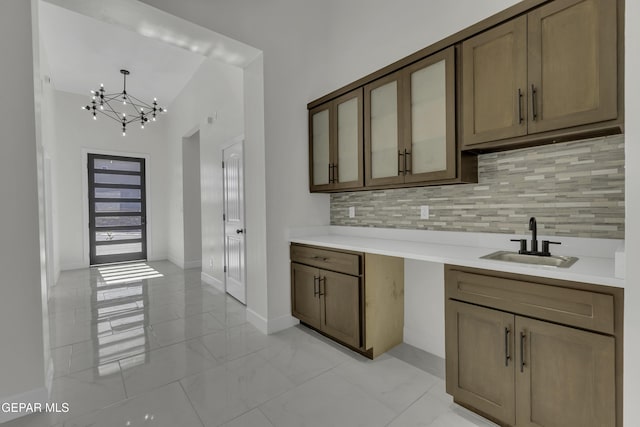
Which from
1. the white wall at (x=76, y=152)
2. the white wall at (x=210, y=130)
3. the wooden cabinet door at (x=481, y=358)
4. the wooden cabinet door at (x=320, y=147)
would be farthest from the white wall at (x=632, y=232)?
the white wall at (x=76, y=152)

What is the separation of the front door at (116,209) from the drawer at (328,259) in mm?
5626

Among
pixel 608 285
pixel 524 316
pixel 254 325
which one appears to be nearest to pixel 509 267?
pixel 524 316

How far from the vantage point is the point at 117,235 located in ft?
22.2

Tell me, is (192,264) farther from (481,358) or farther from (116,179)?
(481,358)

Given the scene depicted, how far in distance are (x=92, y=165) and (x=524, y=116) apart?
7.79 m

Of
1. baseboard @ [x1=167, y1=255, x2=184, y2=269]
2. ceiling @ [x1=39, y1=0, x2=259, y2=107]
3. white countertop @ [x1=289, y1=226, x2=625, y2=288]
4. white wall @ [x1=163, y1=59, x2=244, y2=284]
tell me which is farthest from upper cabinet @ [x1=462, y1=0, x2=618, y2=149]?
baseboard @ [x1=167, y1=255, x2=184, y2=269]

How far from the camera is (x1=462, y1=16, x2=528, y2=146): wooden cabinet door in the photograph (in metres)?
1.72

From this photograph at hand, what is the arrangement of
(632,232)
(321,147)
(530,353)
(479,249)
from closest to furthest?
(632,232) < (530,353) < (479,249) < (321,147)

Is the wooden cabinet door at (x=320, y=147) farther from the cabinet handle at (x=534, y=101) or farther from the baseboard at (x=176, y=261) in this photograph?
the baseboard at (x=176, y=261)

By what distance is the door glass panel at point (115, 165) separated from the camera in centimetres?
652

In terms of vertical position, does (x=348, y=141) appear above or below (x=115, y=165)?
below

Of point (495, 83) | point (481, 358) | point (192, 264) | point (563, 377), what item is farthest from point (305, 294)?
point (192, 264)

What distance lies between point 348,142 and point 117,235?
6404mm

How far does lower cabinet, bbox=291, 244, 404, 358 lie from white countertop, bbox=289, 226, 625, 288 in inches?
5.6
